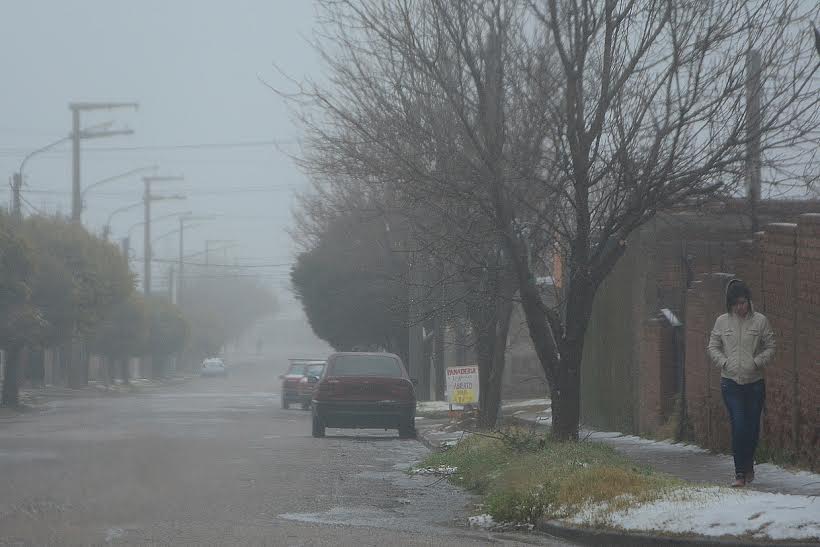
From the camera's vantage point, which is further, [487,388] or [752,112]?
[487,388]

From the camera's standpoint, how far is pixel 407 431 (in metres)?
24.7

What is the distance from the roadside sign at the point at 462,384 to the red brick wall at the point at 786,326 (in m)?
11.2

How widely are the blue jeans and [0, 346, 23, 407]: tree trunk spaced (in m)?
28.8

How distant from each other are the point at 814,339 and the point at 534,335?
3512 millimetres

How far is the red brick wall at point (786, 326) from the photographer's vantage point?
12.7m

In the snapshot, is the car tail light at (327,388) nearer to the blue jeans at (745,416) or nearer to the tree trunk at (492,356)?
the tree trunk at (492,356)

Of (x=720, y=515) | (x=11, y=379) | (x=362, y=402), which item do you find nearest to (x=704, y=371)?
(x=720, y=515)

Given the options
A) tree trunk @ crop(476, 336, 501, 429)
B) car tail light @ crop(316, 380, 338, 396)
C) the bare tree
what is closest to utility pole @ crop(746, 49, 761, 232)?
the bare tree

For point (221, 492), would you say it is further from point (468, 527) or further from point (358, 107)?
point (358, 107)

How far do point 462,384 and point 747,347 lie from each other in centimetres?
1645

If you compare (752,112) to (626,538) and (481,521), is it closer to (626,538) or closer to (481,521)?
(481,521)

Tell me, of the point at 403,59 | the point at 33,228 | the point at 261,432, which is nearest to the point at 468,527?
the point at 403,59

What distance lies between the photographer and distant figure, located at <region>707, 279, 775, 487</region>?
11711 millimetres

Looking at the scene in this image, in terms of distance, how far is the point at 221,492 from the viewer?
13281 millimetres
